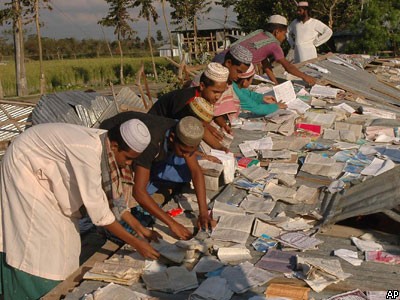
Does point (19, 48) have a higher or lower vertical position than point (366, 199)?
higher

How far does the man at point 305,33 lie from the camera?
880cm

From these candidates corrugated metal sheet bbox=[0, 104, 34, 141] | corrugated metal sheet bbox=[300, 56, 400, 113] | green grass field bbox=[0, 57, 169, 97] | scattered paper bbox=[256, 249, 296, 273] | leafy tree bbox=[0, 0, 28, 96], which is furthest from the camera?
Result: green grass field bbox=[0, 57, 169, 97]

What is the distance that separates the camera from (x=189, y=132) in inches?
128

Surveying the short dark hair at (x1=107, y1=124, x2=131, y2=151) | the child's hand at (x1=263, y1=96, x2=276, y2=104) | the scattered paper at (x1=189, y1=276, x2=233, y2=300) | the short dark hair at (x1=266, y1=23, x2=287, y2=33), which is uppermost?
the short dark hair at (x1=266, y1=23, x2=287, y2=33)

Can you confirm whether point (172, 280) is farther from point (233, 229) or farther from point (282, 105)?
point (282, 105)

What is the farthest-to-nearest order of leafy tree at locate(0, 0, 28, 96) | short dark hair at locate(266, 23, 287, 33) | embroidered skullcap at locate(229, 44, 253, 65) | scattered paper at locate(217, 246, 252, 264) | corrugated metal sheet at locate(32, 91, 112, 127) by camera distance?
leafy tree at locate(0, 0, 28, 96) → corrugated metal sheet at locate(32, 91, 112, 127) → short dark hair at locate(266, 23, 287, 33) → embroidered skullcap at locate(229, 44, 253, 65) → scattered paper at locate(217, 246, 252, 264)

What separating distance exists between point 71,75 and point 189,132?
101 feet

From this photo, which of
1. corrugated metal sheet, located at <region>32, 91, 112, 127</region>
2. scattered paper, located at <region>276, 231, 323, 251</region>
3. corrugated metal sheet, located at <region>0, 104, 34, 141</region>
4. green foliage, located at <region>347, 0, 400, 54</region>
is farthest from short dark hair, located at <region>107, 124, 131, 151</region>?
green foliage, located at <region>347, 0, 400, 54</region>

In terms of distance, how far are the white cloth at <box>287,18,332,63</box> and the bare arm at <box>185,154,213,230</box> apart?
597cm

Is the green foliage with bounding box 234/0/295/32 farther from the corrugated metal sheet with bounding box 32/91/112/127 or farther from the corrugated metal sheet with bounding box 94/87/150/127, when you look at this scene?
the corrugated metal sheet with bounding box 94/87/150/127

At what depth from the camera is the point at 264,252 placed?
3.26 meters

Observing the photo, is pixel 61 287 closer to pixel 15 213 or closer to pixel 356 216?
pixel 15 213

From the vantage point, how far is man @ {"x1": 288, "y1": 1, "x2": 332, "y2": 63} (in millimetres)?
8805

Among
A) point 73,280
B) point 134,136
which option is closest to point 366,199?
point 134,136
